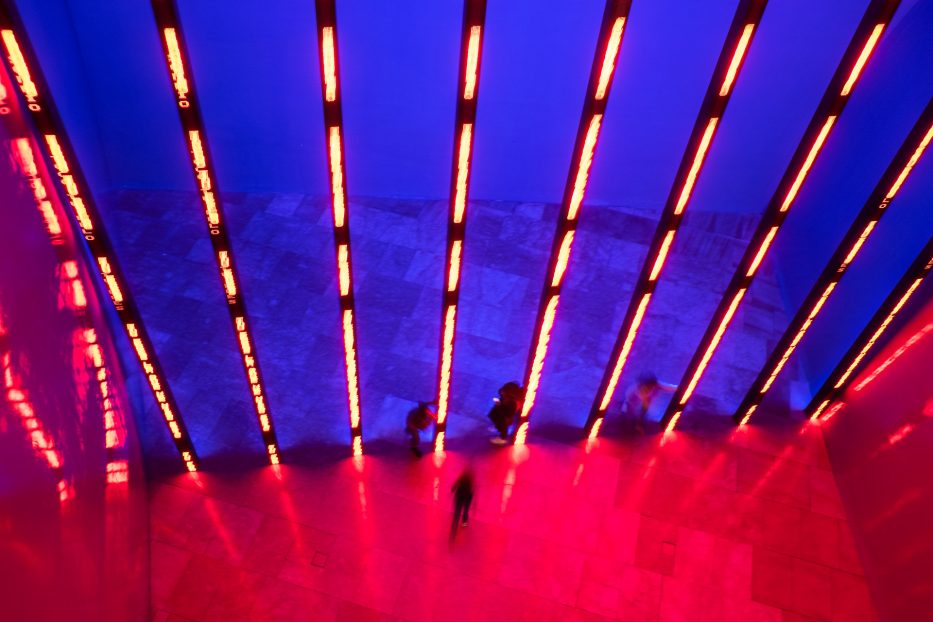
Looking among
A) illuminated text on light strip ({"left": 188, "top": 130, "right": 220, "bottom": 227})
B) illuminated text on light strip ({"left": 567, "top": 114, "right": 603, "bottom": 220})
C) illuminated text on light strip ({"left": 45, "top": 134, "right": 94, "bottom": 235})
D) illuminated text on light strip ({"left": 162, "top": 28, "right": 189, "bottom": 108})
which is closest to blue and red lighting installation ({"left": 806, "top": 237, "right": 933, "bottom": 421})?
illuminated text on light strip ({"left": 567, "top": 114, "right": 603, "bottom": 220})

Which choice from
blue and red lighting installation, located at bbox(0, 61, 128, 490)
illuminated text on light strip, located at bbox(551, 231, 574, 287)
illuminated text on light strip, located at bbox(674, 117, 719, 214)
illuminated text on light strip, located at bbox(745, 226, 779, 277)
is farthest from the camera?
illuminated text on light strip, located at bbox(745, 226, 779, 277)

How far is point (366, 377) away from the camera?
38.6ft

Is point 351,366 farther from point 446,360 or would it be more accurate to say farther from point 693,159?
A: point 693,159

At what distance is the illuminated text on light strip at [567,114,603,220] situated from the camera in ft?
23.2

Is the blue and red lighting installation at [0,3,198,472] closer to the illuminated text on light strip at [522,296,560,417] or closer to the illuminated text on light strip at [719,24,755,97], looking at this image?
the illuminated text on light strip at [522,296,560,417]

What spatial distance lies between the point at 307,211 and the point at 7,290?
8.23 metres

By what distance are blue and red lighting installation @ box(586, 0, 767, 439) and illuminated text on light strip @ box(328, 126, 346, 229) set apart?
3.03 metres

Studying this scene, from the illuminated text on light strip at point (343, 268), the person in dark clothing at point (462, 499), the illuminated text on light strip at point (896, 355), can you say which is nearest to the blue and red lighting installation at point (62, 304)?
the illuminated text on light strip at point (343, 268)

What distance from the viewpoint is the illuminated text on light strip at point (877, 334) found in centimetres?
961

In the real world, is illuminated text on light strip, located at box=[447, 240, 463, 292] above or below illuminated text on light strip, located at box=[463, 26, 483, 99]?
below

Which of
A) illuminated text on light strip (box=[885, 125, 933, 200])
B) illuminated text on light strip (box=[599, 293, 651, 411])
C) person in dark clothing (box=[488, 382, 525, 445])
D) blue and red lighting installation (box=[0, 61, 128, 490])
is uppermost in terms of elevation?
illuminated text on light strip (box=[885, 125, 933, 200])

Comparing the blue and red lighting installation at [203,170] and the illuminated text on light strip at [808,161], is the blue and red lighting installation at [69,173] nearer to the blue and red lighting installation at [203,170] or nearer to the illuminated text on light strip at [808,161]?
the blue and red lighting installation at [203,170]

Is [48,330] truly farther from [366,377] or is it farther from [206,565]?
[366,377]

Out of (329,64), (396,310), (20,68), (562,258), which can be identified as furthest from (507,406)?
(20,68)
